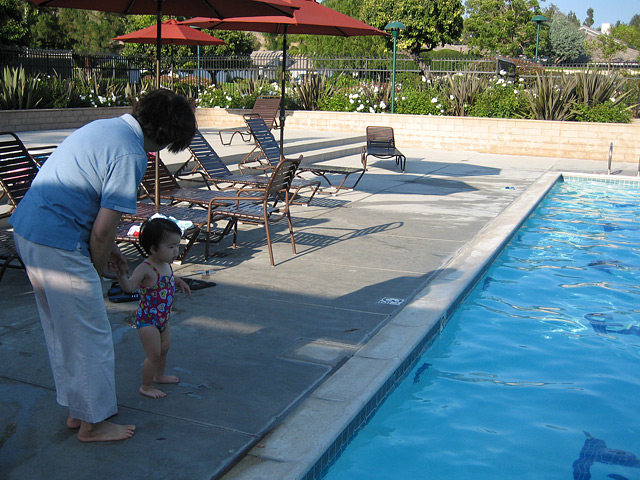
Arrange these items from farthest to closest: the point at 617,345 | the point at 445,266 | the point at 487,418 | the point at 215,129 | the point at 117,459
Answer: the point at 215,129 → the point at 445,266 → the point at 617,345 → the point at 487,418 → the point at 117,459

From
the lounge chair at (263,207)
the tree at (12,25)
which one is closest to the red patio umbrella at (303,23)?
the lounge chair at (263,207)

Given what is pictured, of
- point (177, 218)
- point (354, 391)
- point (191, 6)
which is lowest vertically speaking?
point (354, 391)

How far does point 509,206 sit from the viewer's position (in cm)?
1041

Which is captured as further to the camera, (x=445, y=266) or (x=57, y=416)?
(x=445, y=266)

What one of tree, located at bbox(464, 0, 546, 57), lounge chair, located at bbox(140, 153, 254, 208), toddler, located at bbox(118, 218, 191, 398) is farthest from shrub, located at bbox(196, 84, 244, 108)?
tree, located at bbox(464, 0, 546, 57)

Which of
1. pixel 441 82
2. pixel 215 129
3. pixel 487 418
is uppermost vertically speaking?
pixel 441 82

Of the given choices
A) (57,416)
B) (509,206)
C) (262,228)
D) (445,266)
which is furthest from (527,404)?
(509,206)

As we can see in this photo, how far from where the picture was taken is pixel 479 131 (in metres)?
18.8

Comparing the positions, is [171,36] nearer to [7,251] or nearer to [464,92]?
[464,92]

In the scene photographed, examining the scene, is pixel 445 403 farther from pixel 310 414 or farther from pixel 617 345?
pixel 617 345

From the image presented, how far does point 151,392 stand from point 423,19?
39.5 metres

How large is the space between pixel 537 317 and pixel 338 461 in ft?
11.3

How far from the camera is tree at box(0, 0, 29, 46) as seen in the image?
24144 millimetres

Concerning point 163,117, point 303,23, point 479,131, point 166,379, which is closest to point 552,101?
point 479,131
